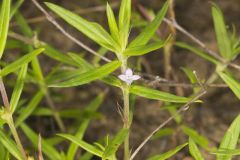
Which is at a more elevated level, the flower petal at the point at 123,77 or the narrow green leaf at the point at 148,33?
→ the narrow green leaf at the point at 148,33

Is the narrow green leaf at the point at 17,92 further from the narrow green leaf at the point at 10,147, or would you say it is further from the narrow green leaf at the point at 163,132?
the narrow green leaf at the point at 163,132

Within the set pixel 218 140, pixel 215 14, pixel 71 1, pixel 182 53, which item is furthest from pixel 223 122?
pixel 71 1

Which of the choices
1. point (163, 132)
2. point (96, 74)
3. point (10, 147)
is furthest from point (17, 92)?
point (163, 132)

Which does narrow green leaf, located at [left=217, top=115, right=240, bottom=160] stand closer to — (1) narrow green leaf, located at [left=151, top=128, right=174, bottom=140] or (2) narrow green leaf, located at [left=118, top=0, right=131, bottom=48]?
(2) narrow green leaf, located at [left=118, top=0, right=131, bottom=48]

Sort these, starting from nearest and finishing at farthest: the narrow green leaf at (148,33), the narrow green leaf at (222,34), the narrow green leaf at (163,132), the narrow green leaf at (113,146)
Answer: the narrow green leaf at (113,146) → the narrow green leaf at (148,33) → the narrow green leaf at (222,34) → the narrow green leaf at (163,132)

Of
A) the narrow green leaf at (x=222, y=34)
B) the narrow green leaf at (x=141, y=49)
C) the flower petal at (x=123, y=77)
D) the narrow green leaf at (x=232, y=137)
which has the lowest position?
the narrow green leaf at (x=232, y=137)

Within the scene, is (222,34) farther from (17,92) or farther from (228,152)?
(17,92)

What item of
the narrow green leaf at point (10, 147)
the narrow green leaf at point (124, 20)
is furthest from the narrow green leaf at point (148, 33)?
the narrow green leaf at point (10, 147)

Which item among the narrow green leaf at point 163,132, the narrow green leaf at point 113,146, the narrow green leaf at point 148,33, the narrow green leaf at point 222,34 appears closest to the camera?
the narrow green leaf at point 113,146

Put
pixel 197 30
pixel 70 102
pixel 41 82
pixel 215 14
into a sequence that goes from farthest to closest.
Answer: pixel 197 30 < pixel 70 102 < pixel 41 82 < pixel 215 14

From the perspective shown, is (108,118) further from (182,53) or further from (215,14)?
(215,14)
